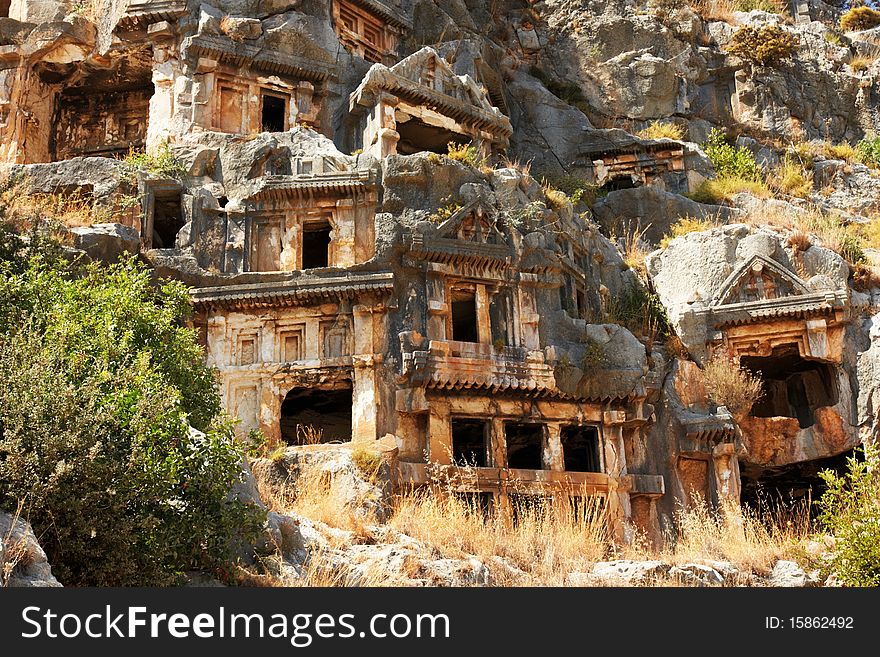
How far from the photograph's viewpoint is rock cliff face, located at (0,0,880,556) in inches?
790

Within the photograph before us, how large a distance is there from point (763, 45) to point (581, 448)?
18.6 metres

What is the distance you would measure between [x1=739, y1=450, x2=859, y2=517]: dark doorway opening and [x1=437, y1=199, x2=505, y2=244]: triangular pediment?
293 inches

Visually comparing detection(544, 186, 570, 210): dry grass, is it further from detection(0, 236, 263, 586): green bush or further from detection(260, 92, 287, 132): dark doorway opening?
detection(0, 236, 263, 586): green bush

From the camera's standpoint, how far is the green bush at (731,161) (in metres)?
30.5

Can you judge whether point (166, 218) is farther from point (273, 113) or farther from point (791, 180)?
point (791, 180)

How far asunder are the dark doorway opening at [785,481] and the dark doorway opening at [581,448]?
137 inches

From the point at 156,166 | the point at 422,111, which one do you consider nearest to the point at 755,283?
A: the point at 422,111

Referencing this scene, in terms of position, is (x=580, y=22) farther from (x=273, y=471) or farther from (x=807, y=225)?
(x=273, y=471)

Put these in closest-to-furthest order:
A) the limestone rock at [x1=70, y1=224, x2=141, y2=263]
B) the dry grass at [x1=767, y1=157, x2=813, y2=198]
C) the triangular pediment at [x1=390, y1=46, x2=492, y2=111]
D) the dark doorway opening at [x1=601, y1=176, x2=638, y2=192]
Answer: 1. the limestone rock at [x1=70, y1=224, x2=141, y2=263]
2. the triangular pediment at [x1=390, y1=46, x2=492, y2=111]
3. the dry grass at [x1=767, y1=157, x2=813, y2=198]
4. the dark doorway opening at [x1=601, y1=176, x2=638, y2=192]

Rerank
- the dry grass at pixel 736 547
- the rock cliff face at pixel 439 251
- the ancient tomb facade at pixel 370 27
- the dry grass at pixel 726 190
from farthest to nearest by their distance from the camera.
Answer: the ancient tomb facade at pixel 370 27
the dry grass at pixel 726 190
the rock cliff face at pixel 439 251
the dry grass at pixel 736 547

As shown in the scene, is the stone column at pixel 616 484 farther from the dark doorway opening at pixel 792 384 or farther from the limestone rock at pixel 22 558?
the limestone rock at pixel 22 558

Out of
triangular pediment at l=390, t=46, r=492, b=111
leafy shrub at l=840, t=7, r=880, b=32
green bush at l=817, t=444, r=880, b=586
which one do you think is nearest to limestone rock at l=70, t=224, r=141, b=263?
triangular pediment at l=390, t=46, r=492, b=111

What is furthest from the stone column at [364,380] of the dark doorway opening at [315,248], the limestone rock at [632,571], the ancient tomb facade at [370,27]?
the ancient tomb facade at [370,27]

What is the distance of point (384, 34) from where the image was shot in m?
31.0
